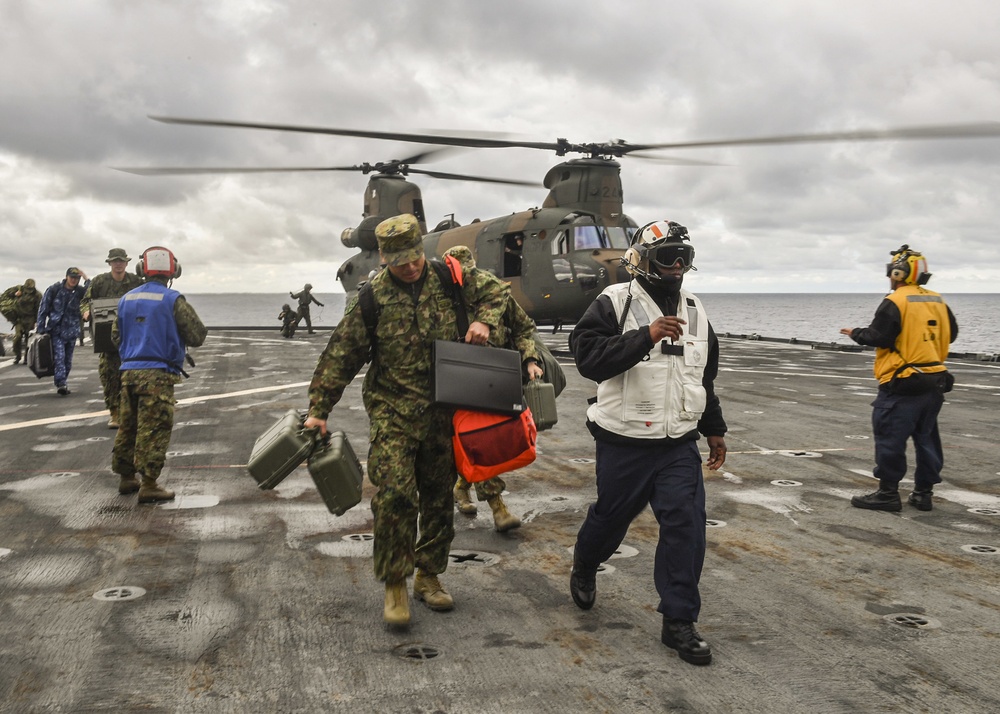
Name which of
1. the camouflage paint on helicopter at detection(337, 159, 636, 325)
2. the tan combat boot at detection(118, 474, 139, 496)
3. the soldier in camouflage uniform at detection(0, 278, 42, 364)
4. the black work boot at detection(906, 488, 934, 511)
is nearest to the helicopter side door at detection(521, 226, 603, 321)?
the camouflage paint on helicopter at detection(337, 159, 636, 325)

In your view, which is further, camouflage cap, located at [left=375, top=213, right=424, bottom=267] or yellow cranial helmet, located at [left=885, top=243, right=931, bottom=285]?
yellow cranial helmet, located at [left=885, top=243, right=931, bottom=285]

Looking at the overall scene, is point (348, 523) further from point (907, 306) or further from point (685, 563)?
point (907, 306)

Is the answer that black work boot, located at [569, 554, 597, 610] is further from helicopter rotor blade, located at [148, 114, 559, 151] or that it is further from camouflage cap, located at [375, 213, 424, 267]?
helicopter rotor blade, located at [148, 114, 559, 151]

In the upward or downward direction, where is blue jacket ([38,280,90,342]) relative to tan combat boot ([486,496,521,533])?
upward

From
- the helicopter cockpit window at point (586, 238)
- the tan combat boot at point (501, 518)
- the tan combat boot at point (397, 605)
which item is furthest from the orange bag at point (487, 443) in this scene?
the helicopter cockpit window at point (586, 238)

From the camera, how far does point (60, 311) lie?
12.3 meters

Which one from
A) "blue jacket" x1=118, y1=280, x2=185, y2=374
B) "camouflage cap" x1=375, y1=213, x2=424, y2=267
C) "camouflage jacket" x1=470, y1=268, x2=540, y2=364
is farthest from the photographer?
"blue jacket" x1=118, y1=280, x2=185, y2=374

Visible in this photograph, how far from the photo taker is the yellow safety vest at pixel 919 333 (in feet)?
19.4

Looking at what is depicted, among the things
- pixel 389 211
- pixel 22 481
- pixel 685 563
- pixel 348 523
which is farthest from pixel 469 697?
pixel 389 211

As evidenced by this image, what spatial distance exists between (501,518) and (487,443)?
1573mm

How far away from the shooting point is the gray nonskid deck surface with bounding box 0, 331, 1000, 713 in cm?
323

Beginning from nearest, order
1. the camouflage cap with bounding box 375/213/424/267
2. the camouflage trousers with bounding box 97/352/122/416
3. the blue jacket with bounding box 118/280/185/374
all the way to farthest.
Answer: the camouflage cap with bounding box 375/213/424/267, the blue jacket with bounding box 118/280/185/374, the camouflage trousers with bounding box 97/352/122/416

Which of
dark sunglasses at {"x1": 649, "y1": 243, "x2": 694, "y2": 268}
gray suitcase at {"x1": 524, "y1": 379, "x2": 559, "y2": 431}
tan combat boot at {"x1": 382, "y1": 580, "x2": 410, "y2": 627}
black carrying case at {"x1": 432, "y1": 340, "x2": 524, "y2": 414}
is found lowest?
tan combat boot at {"x1": 382, "y1": 580, "x2": 410, "y2": 627}

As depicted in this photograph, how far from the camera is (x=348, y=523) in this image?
564 cm
